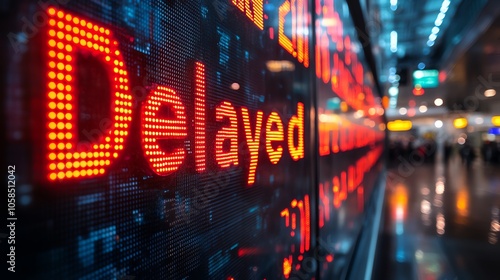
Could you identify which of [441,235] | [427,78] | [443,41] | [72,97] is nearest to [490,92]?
[443,41]

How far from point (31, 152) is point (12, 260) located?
17 cm

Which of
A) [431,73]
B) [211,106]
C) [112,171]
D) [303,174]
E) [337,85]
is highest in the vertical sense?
[431,73]

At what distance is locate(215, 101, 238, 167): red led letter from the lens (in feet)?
3.65

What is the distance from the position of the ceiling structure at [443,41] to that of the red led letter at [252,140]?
4.71 metres

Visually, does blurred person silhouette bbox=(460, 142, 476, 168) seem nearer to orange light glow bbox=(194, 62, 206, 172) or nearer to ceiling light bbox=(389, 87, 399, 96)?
ceiling light bbox=(389, 87, 399, 96)

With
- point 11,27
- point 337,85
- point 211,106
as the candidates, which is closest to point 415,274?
point 337,85

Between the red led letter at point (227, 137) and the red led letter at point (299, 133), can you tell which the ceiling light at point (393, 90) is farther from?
the red led letter at point (227, 137)

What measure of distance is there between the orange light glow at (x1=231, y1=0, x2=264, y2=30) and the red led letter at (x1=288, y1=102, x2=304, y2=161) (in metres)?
0.56

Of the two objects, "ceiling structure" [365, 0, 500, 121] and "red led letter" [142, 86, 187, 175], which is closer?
"red led letter" [142, 86, 187, 175]

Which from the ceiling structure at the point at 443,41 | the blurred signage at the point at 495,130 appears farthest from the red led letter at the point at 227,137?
the blurred signage at the point at 495,130

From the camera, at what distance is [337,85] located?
330 centimetres

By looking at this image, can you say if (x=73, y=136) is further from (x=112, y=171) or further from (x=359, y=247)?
(x=359, y=247)

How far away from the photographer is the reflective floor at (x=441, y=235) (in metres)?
4.19

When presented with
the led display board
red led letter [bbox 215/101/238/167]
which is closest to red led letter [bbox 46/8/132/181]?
the led display board
